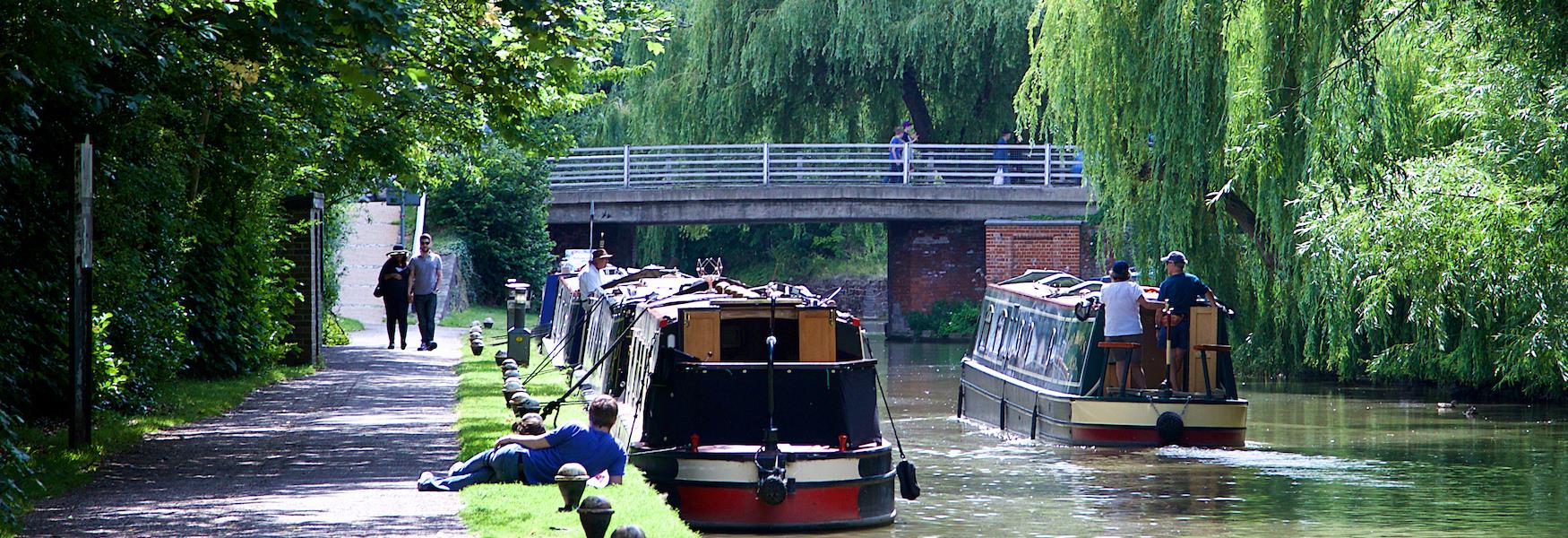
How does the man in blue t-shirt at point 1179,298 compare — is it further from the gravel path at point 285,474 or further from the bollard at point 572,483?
the bollard at point 572,483

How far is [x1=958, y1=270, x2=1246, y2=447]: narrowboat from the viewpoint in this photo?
18.2 metres

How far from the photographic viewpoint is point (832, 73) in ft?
127

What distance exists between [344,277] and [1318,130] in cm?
1994

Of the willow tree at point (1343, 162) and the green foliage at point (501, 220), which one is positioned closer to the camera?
the willow tree at point (1343, 162)

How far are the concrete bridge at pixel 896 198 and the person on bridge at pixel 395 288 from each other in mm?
12486

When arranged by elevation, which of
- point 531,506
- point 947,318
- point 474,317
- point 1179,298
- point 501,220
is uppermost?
point 501,220

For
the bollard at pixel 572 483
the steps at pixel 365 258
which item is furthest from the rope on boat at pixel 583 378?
the steps at pixel 365 258

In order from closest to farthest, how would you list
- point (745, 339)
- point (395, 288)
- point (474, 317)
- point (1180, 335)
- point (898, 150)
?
1. point (745, 339)
2. point (1180, 335)
3. point (395, 288)
4. point (474, 317)
5. point (898, 150)

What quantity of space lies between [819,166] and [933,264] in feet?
10.8

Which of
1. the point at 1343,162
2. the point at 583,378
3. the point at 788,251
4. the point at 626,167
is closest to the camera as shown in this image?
the point at 583,378

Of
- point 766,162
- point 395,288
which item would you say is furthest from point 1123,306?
point 766,162

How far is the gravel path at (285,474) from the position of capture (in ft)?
31.7

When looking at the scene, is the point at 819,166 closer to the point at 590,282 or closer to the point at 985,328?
the point at 985,328

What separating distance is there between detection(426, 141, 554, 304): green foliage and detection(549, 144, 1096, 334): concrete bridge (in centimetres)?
122
